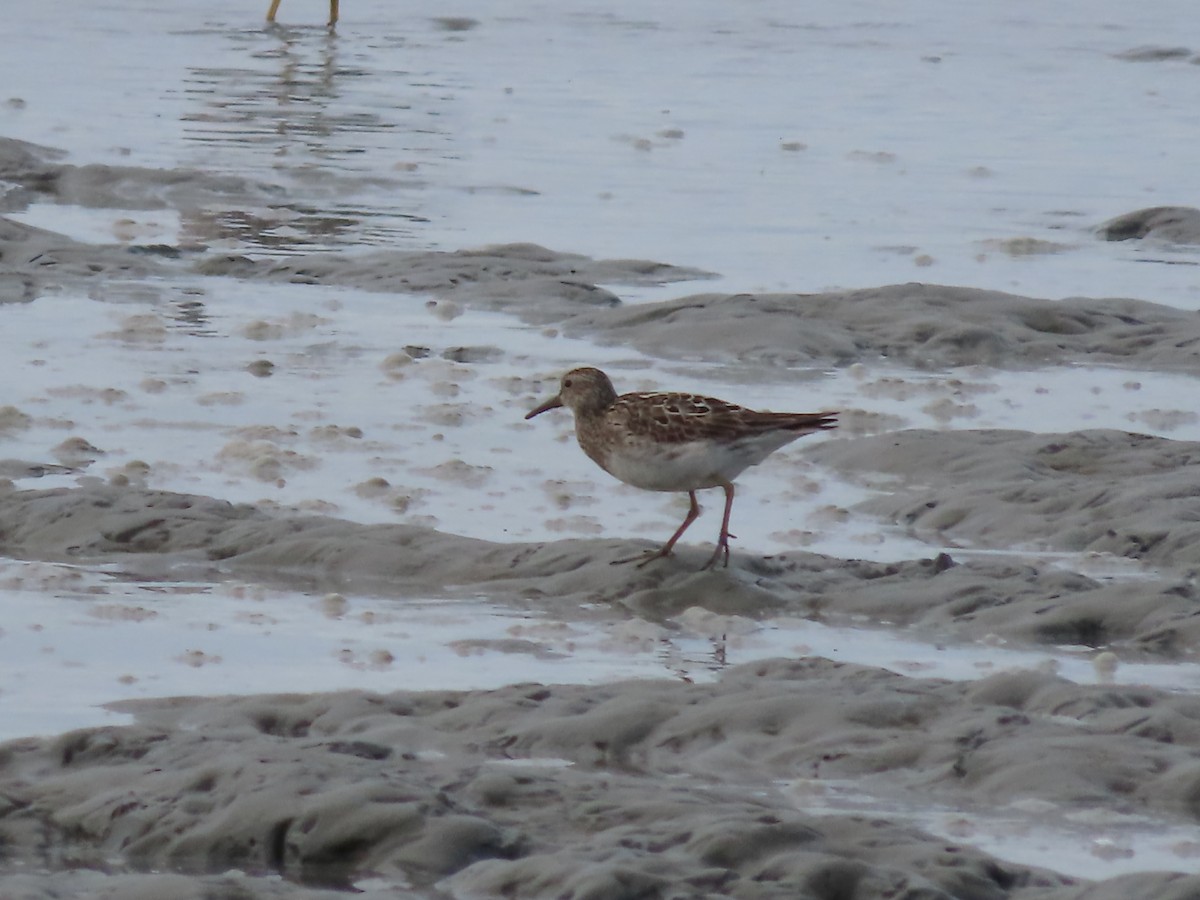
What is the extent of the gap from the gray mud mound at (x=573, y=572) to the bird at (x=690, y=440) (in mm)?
184

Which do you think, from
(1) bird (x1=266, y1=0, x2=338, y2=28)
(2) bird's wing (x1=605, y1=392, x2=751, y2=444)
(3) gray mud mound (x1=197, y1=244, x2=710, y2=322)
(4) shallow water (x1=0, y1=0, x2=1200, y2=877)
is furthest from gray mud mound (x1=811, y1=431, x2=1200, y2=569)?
(1) bird (x1=266, y1=0, x2=338, y2=28)

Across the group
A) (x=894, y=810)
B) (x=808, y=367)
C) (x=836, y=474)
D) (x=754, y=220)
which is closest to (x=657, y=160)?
(x=754, y=220)

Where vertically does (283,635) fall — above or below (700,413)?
below

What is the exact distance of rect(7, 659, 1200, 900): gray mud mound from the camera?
4.12 metres

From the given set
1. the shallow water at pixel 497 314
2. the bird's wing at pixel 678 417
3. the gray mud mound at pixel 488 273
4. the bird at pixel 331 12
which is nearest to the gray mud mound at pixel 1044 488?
the shallow water at pixel 497 314

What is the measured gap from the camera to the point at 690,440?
672 centimetres

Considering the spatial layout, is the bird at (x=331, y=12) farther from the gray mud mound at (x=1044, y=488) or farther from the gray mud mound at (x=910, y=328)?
the gray mud mound at (x=1044, y=488)

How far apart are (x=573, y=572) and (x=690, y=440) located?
1.80 feet

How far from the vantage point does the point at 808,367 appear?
386 inches

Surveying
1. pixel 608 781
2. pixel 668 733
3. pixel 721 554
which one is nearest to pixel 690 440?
pixel 721 554

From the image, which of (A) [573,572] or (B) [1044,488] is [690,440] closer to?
(A) [573,572]

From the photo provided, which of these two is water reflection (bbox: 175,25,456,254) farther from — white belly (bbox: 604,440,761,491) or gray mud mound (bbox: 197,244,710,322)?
white belly (bbox: 604,440,761,491)

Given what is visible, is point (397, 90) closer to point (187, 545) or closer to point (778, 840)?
point (187, 545)

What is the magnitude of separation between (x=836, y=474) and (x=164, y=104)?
11.0m
